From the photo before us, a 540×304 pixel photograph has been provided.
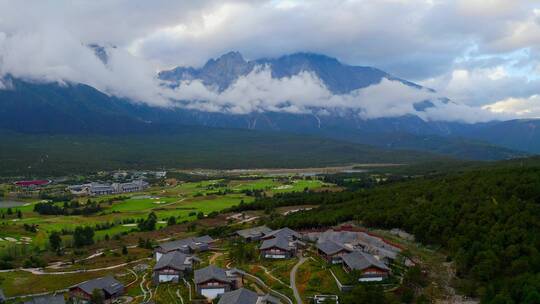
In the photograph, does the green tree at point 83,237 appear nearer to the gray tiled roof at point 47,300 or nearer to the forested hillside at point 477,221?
the forested hillside at point 477,221

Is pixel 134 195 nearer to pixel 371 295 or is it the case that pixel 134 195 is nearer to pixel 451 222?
pixel 451 222

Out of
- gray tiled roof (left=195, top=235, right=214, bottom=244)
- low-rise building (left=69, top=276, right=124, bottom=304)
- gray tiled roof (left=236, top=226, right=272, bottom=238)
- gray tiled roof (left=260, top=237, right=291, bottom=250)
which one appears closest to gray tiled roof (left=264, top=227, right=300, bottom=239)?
gray tiled roof (left=236, top=226, right=272, bottom=238)

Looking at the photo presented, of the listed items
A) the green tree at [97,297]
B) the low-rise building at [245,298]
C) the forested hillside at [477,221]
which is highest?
the forested hillside at [477,221]

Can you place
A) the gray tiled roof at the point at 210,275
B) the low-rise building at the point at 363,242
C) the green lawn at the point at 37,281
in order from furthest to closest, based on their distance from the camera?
the low-rise building at the point at 363,242
the green lawn at the point at 37,281
the gray tiled roof at the point at 210,275

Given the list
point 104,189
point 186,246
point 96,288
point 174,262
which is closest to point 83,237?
point 186,246

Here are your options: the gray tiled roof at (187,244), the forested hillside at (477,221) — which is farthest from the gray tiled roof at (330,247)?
the gray tiled roof at (187,244)

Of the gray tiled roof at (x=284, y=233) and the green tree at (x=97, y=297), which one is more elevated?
the gray tiled roof at (x=284, y=233)

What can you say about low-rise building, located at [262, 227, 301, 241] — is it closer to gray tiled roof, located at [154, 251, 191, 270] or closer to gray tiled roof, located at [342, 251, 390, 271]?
gray tiled roof, located at [154, 251, 191, 270]
